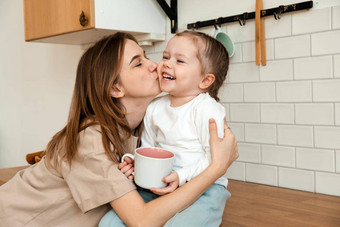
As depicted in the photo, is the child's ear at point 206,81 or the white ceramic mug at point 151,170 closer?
the white ceramic mug at point 151,170

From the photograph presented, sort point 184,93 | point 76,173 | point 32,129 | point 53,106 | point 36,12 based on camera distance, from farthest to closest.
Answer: point 32,129
point 53,106
point 36,12
point 184,93
point 76,173

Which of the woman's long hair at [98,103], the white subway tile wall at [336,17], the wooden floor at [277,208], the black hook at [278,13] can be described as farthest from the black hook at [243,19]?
the wooden floor at [277,208]

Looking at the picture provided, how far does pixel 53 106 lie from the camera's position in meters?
2.62

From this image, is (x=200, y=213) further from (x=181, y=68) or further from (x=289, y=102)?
(x=289, y=102)

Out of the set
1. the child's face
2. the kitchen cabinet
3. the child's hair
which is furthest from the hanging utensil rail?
the child's face

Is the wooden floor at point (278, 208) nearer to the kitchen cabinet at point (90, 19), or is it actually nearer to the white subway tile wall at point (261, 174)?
the white subway tile wall at point (261, 174)

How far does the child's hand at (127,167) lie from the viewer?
45.5 inches

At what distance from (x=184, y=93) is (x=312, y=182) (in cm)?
68

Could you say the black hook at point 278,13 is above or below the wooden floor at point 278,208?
above

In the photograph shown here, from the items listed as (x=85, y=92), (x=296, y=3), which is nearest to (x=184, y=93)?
(x=85, y=92)

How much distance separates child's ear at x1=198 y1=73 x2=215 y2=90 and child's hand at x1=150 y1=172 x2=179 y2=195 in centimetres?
32

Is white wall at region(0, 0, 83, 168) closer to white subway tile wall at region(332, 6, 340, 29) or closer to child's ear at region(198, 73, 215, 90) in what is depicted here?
child's ear at region(198, 73, 215, 90)

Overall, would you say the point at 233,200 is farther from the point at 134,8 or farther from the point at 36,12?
the point at 36,12

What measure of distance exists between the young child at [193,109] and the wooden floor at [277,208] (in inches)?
4.5
